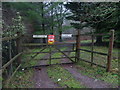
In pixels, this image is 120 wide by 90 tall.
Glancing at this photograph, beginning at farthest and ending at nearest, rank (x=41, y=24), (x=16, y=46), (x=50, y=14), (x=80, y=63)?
1. (x=50, y=14)
2. (x=41, y=24)
3. (x=80, y=63)
4. (x=16, y=46)

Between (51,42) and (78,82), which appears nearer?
(78,82)

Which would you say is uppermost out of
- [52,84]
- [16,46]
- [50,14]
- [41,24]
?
[50,14]

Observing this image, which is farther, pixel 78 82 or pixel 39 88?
pixel 78 82

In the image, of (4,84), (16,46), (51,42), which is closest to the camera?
(4,84)

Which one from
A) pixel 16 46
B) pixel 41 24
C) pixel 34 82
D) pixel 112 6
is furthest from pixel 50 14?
pixel 34 82

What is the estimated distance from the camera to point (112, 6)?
19.5 feet

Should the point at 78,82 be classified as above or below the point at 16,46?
below

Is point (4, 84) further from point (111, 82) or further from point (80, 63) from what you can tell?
point (80, 63)

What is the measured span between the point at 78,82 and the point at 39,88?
3.84 ft

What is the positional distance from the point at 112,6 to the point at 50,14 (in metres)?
10.9

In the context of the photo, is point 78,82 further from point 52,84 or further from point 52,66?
point 52,66

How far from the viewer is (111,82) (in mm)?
3432

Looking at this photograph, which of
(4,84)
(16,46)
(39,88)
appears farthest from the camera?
(16,46)

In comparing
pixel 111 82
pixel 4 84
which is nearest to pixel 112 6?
pixel 111 82
